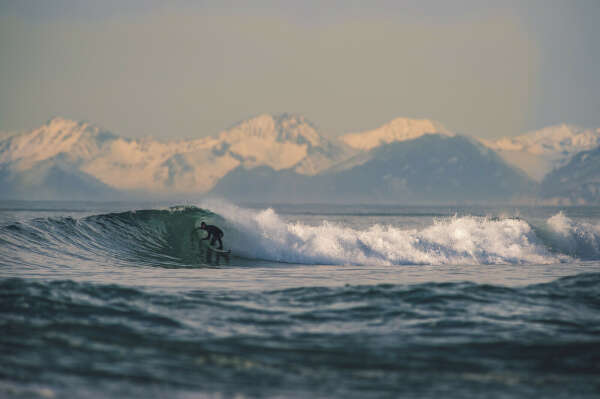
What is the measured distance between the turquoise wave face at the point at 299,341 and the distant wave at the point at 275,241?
12.5m

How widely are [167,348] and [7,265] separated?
42.1ft

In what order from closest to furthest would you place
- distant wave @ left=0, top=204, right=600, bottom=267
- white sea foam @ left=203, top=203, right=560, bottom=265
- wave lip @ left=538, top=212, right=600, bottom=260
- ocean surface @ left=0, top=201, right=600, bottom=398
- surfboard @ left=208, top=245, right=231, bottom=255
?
ocean surface @ left=0, top=201, right=600, bottom=398, distant wave @ left=0, top=204, right=600, bottom=267, surfboard @ left=208, top=245, right=231, bottom=255, white sea foam @ left=203, top=203, right=560, bottom=265, wave lip @ left=538, top=212, right=600, bottom=260

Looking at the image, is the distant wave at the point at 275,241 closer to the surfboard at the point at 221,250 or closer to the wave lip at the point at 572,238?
the wave lip at the point at 572,238

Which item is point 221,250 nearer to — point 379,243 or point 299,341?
point 379,243

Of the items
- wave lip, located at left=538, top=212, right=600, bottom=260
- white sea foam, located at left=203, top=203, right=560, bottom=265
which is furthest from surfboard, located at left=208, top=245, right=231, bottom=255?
wave lip, located at left=538, top=212, right=600, bottom=260

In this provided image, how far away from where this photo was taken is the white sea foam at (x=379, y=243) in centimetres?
3391

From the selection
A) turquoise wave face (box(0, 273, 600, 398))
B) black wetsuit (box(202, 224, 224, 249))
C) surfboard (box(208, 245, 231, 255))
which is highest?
black wetsuit (box(202, 224, 224, 249))

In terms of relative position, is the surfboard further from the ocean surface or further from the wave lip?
the wave lip

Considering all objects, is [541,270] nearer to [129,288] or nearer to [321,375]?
[129,288]

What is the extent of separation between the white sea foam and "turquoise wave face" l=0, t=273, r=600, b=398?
15.6 m

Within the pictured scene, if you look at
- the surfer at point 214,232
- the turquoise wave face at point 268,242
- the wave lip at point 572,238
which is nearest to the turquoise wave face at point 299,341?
the turquoise wave face at point 268,242

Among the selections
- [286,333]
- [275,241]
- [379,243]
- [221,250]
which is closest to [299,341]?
[286,333]

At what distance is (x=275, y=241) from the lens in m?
34.8

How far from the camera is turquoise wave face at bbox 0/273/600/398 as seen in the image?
1091 centimetres
